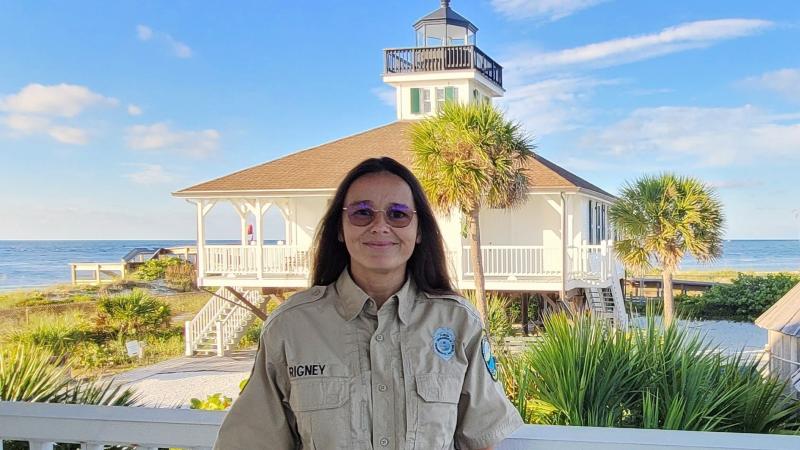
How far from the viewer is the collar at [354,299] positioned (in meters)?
1.18

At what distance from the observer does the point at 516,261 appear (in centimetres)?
1252

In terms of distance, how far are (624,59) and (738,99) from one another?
12.8 metres

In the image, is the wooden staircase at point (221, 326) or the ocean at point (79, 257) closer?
the wooden staircase at point (221, 326)

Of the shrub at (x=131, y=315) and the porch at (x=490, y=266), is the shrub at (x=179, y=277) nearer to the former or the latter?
the shrub at (x=131, y=315)

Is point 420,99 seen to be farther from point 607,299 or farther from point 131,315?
point 131,315

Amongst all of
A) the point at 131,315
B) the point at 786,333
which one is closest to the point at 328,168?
the point at 131,315

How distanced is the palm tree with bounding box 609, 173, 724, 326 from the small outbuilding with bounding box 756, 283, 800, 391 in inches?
255

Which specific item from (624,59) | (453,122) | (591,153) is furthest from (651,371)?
(591,153)

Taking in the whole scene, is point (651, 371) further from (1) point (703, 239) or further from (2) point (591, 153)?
(2) point (591, 153)

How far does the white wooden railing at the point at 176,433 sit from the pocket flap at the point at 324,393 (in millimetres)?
412

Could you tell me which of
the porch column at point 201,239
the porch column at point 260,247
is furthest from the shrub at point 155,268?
the porch column at point 260,247

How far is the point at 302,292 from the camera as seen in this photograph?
1.22 m

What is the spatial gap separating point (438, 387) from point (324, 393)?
0.20 meters

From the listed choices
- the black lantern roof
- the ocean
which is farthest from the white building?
the ocean
